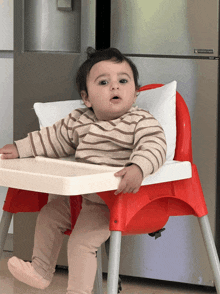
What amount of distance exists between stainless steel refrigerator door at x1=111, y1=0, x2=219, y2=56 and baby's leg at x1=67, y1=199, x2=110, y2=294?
2.43ft

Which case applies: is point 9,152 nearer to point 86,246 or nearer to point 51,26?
point 86,246

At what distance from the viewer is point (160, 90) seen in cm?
130

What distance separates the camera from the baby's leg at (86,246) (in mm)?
1032

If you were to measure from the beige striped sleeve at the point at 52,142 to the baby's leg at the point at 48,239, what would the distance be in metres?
0.13

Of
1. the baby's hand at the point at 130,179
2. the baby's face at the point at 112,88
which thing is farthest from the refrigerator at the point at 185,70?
the baby's hand at the point at 130,179

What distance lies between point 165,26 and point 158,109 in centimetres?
47

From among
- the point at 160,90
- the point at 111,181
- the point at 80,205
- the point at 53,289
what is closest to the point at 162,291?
the point at 53,289

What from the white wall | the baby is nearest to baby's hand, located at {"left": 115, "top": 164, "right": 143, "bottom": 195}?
the baby

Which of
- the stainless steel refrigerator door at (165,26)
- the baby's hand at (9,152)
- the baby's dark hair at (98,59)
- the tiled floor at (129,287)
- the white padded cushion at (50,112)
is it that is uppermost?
the stainless steel refrigerator door at (165,26)

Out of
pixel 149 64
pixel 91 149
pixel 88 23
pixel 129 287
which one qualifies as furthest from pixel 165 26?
pixel 129 287

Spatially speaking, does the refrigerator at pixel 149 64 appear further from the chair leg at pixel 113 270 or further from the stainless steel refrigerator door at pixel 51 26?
the chair leg at pixel 113 270

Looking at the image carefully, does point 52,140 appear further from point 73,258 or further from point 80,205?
point 73,258

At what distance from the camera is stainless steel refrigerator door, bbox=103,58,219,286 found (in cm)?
164

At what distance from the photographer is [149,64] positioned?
5.48ft
